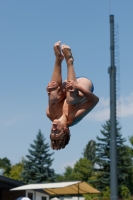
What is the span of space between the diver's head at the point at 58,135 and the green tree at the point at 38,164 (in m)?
42.5

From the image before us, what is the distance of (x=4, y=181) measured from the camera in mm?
24547

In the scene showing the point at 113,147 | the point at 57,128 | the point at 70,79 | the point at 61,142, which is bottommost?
the point at 61,142

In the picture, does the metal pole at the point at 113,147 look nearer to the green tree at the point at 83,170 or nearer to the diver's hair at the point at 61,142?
the diver's hair at the point at 61,142

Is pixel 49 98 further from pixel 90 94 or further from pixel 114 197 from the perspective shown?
pixel 114 197

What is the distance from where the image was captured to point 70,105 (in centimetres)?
631

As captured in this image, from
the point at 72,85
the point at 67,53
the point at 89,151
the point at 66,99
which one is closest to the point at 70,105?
the point at 66,99

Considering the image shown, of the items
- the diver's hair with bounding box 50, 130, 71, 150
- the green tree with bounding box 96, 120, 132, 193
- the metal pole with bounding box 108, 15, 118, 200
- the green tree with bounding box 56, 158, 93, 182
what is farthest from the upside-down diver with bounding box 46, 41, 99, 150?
the green tree with bounding box 56, 158, 93, 182

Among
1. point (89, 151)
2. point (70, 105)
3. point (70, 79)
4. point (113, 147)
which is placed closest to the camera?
point (70, 79)

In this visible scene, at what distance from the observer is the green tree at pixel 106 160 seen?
48719 millimetres

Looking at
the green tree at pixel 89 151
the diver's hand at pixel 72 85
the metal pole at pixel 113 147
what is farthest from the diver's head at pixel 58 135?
the green tree at pixel 89 151

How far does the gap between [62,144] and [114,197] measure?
393 inches

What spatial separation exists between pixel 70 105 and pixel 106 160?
147 feet

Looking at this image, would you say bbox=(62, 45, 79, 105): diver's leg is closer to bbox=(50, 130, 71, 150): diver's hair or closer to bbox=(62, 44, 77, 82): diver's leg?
bbox=(62, 44, 77, 82): diver's leg

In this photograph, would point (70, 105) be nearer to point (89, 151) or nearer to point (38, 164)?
point (38, 164)
